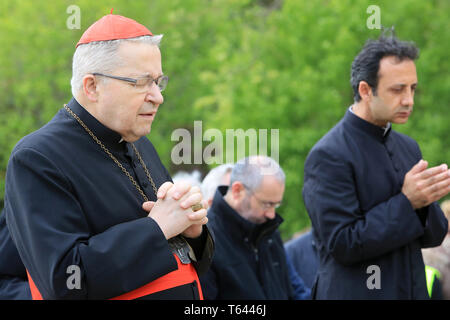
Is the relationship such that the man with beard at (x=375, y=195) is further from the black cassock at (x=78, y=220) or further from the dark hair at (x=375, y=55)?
the black cassock at (x=78, y=220)

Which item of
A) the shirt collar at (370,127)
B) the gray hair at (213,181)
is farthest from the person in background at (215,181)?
the shirt collar at (370,127)

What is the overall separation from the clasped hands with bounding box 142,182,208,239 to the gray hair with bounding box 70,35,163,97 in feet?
1.63

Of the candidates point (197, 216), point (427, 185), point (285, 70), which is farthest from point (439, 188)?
point (285, 70)

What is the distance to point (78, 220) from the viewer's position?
2.15 metres

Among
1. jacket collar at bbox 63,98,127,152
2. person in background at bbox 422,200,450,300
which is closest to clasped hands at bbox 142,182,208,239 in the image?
jacket collar at bbox 63,98,127,152

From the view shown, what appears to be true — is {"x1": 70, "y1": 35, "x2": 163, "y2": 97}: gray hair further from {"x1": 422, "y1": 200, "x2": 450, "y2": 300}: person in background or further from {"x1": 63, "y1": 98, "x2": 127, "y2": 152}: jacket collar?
{"x1": 422, "y1": 200, "x2": 450, "y2": 300}: person in background

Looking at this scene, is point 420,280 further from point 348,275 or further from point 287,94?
point 287,94

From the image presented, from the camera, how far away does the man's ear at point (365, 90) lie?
3.71 meters

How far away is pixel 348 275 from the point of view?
355 centimetres

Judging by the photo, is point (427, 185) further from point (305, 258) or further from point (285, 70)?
point (285, 70)

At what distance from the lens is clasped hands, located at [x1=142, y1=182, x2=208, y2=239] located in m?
2.25

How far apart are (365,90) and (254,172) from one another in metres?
1.04
